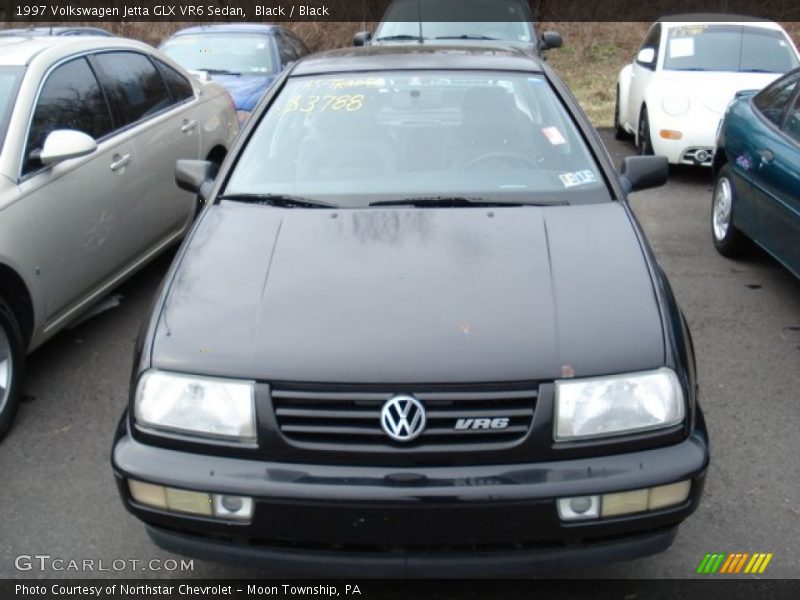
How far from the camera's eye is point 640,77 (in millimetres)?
9180

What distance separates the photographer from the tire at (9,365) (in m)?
3.80

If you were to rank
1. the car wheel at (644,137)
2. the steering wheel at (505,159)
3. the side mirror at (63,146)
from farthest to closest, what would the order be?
the car wheel at (644,137)
the side mirror at (63,146)
the steering wheel at (505,159)

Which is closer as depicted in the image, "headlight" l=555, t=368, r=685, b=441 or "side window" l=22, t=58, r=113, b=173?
"headlight" l=555, t=368, r=685, b=441

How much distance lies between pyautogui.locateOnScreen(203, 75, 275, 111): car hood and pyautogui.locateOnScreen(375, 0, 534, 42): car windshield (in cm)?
184

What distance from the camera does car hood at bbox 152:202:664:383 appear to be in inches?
95.5

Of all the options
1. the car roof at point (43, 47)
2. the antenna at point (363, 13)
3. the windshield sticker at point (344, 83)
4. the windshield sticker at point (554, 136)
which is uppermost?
the car roof at point (43, 47)

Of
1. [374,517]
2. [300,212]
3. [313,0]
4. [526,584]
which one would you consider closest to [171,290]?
[300,212]

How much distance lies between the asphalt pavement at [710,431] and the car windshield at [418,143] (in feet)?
4.18

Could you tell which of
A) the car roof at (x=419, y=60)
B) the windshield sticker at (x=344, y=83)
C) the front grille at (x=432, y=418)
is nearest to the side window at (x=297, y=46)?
the car roof at (x=419, y=60)

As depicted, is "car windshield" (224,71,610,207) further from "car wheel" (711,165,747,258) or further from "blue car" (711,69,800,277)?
"car wheel" (711,165,747,258)

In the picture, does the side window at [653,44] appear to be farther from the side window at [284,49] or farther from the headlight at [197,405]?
the headlight at [197,405]

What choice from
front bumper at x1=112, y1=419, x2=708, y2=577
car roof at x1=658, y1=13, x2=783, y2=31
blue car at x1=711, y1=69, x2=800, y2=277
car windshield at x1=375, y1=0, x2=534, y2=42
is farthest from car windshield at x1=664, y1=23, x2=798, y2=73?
front bumper at x1=112, y1=419, x2=708, y2=577

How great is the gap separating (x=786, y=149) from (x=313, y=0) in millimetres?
15152

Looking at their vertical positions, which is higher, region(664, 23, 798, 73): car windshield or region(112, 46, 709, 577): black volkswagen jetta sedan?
region(112, 46, 709, 577): black volkswagen jetta sedan
